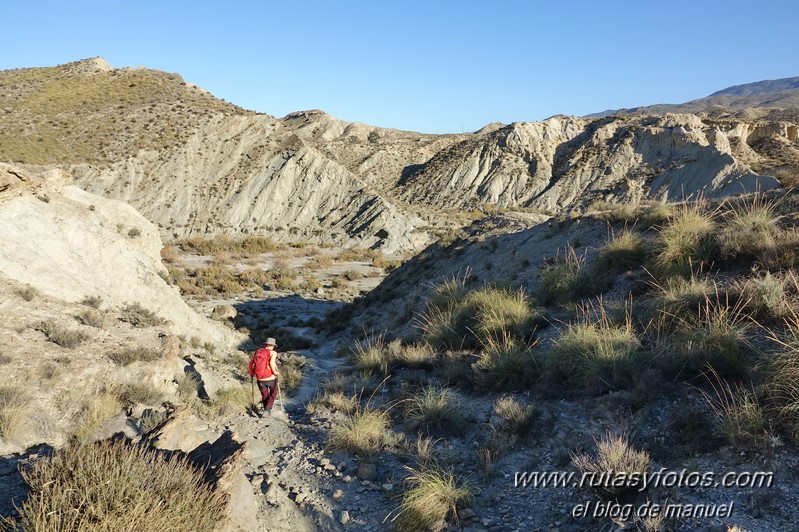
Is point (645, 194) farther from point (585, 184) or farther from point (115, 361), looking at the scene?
point (115, 361)

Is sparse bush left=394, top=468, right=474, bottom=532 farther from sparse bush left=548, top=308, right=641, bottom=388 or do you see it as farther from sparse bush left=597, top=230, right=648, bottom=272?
sparse bush left=597, top=230, right=648, bottom=272

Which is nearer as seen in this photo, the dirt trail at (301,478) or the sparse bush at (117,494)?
the sparse bush at (117,494)

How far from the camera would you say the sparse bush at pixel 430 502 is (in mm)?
4828

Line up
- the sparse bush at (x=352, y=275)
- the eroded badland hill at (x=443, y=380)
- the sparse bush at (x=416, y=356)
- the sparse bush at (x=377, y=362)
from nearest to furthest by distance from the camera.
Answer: the eroded badland hill at (x=443, y=380) → the sparse bush at (x=416, y=356) → the sparse bush at (x=377, y=362) → the sparse bush at (x=352, y=275)

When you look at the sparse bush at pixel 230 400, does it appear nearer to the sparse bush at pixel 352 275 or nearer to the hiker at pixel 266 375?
the hiker at pixel 266 375

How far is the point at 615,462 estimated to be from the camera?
4.65 meters

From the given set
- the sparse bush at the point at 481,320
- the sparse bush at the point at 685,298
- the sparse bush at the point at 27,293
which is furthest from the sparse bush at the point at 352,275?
the sparse bush at the point at 685,298

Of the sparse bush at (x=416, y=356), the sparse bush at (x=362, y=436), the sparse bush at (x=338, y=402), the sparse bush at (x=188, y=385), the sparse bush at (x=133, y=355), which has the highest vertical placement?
the sparse bush at (x=133, y=355)

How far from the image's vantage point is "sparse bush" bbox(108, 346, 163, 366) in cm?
849

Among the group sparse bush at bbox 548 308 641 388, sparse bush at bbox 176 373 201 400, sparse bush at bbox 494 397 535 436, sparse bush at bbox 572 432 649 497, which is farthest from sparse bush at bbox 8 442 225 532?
sparse bush at bbox 548 308 641 388

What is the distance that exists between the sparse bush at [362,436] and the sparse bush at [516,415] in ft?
5.18

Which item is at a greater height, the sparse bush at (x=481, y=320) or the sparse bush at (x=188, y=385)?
the sparse bush at (x=481, y=320)

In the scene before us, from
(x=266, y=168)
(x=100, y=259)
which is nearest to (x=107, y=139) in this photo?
(x=266, y=168)

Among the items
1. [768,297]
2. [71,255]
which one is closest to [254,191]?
[71,255]
